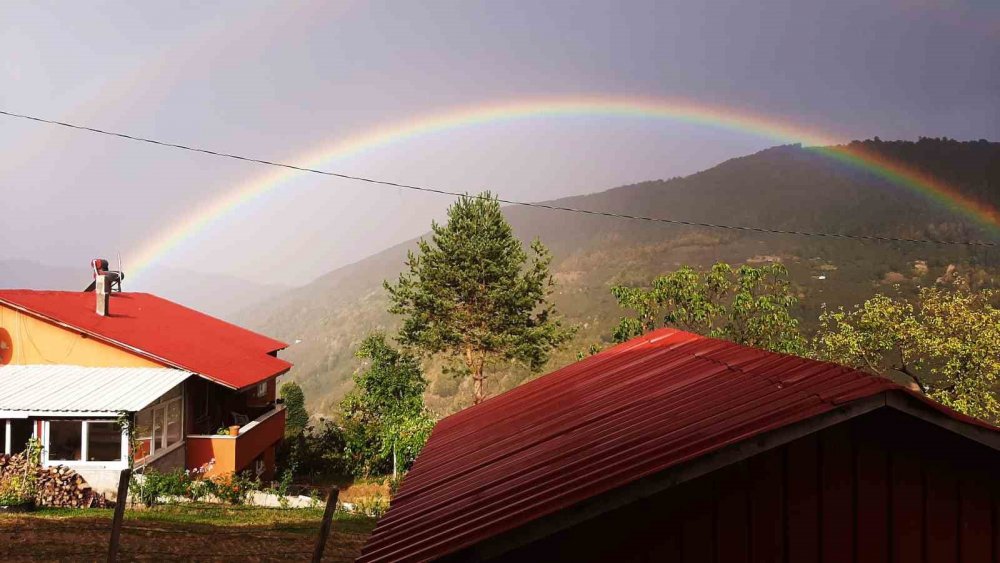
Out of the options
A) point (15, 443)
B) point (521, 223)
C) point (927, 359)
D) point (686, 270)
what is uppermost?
point (521, 223)

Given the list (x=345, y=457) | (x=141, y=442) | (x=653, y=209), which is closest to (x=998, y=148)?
(x=653, y=209)

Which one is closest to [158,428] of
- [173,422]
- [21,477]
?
[173,422]

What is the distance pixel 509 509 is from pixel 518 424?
11.9ft

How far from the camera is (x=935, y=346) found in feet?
79.3

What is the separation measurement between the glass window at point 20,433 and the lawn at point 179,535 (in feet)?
14.7

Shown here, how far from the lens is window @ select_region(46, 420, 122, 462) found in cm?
1880

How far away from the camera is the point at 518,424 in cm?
789

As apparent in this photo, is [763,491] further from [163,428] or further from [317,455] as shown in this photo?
[317,455]

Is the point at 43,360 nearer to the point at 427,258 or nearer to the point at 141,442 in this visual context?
the point at 141,442

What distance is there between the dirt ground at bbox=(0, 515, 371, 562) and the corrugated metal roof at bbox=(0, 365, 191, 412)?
369cm

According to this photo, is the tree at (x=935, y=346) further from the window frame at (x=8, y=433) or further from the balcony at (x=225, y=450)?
the window frame at (x=8, y=433)

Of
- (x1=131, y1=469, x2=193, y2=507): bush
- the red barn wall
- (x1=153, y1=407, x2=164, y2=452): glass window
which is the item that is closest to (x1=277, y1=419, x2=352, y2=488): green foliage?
(x1=153, y1=407, x2=164, y2=452): glass window

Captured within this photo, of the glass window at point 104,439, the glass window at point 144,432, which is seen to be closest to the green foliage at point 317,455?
the glass window at point 104,439

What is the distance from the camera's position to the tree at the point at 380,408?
27806 millimetres
